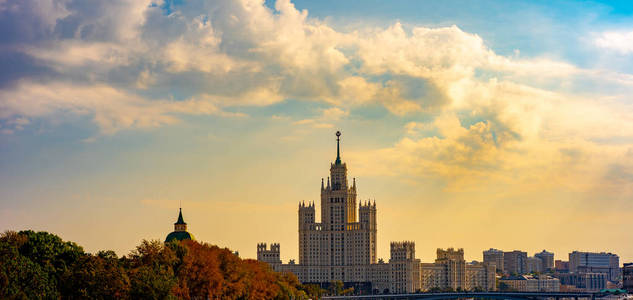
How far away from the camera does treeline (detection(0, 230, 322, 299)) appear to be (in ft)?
362

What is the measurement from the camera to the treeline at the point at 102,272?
11025 centimetres

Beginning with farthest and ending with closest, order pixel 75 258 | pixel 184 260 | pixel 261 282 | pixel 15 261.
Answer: pixel 261 282, pixel 184 260, pixel 75 258, pixel 15 261

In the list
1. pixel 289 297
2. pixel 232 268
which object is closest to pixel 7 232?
pixel 232 268

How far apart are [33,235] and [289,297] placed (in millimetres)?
83693

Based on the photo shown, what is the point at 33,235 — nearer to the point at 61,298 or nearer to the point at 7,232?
the point at 7,232

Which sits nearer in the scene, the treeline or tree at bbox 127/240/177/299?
the treeline

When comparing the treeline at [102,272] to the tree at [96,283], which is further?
the tree at [96,283]

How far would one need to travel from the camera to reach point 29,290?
10938 cm

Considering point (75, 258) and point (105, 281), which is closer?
point (105, 281)

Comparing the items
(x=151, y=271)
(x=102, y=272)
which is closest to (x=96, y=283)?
(x=102, y=272)

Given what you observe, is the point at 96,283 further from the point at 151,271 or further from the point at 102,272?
the point at 151,271

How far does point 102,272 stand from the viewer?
382ft

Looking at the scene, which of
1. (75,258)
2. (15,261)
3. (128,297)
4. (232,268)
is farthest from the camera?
(232,268)

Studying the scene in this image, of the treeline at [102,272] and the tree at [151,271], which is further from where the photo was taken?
the tree at [151,271]
